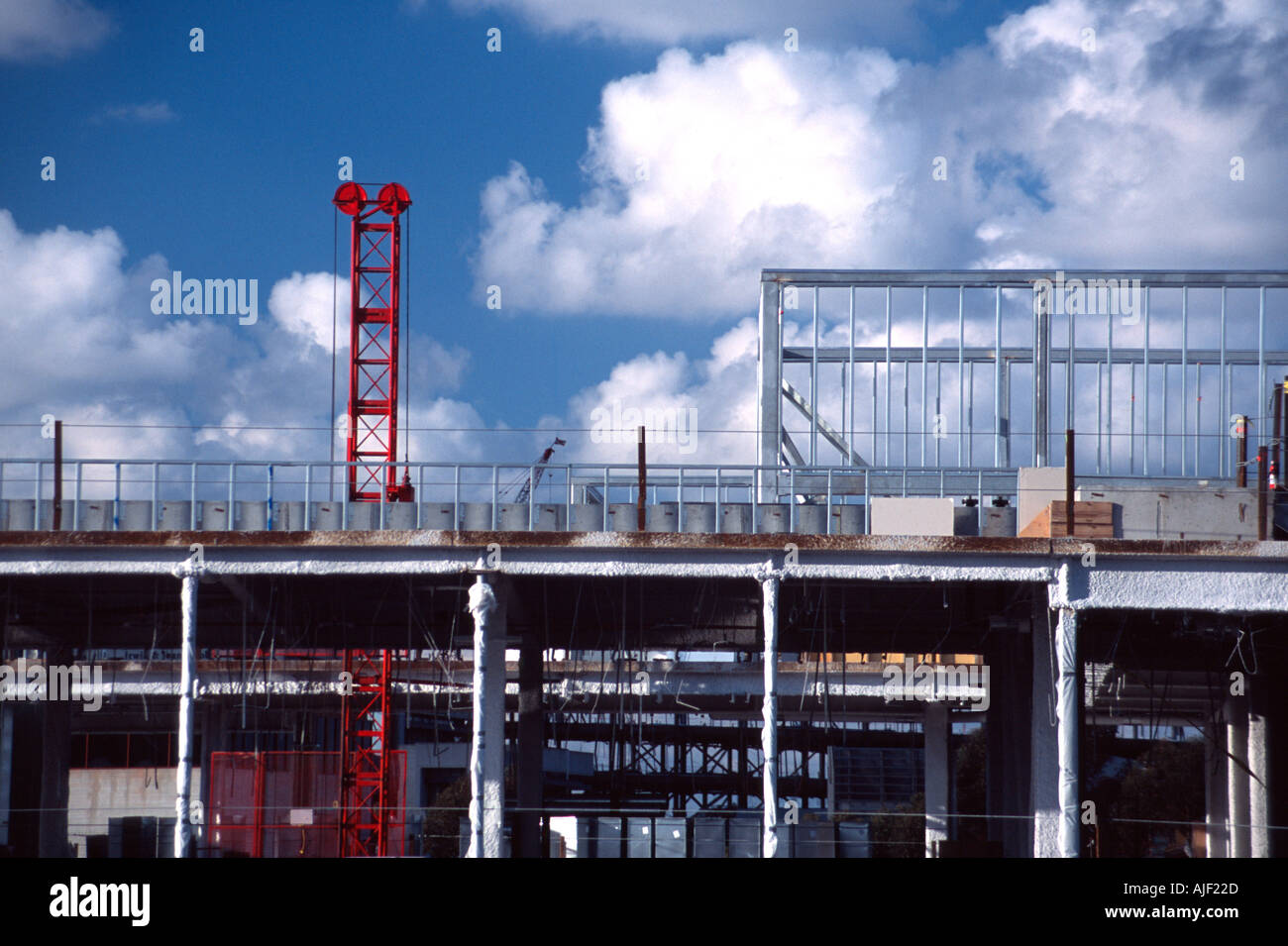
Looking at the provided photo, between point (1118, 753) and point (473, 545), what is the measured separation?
168 feet

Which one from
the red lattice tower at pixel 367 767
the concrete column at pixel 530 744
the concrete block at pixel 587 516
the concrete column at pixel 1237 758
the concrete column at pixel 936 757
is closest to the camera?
the concrete block at pixel 587 516

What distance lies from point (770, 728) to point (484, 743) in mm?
4650

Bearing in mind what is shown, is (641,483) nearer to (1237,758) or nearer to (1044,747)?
(1044,747)

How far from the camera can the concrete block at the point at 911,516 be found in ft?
85.5

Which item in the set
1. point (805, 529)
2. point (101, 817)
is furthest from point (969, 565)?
point (101, 817)

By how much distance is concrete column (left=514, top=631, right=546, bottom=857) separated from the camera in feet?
104

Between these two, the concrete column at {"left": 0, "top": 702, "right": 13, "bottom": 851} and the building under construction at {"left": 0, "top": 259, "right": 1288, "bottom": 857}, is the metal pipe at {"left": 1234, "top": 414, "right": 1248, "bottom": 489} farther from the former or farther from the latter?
the concrete column at {"left": 0, "top": 702, "right": 13, "bottom": 851}

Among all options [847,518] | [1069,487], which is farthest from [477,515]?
[1069,487]

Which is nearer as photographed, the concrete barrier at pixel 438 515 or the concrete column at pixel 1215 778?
the concrete barrier at pixel 438 515

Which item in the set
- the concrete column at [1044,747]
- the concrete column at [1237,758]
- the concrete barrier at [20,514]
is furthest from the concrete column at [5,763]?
the concrete column at [1237,758]

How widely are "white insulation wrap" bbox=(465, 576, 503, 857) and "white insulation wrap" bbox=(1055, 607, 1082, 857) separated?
870cm

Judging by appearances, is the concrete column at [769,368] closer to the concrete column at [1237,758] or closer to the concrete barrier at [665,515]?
the concrete barrier at [665,515]

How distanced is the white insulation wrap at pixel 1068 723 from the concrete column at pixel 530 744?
475 inches
